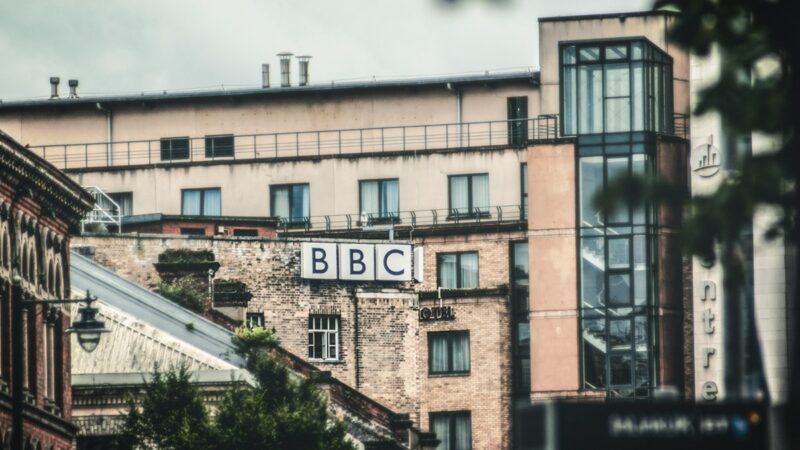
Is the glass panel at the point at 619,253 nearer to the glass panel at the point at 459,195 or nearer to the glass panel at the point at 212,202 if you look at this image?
the glass panel at the point at 459,195

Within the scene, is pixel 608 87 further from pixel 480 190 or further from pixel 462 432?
pixel 462 432

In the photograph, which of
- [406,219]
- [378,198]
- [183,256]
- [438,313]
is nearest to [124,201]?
[378,198]

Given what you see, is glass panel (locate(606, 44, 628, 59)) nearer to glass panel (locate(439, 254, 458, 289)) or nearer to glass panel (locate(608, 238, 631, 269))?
glass panel (locate(608, 238, 631, 269))

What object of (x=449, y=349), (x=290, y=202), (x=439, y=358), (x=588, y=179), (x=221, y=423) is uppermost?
(x=588, y=179)

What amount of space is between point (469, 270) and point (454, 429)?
6016 millimetres

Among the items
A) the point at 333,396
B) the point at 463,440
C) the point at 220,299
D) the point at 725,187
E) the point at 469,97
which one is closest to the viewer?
the point at 725,187

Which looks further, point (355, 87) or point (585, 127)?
point (355, 87)

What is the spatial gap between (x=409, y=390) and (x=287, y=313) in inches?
196

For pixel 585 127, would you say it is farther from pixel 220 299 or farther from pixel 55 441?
pixel 55 441

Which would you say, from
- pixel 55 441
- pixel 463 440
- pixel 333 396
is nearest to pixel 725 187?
pixel 55 441

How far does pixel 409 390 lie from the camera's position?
8581 centimetres

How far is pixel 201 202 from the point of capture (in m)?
97.3

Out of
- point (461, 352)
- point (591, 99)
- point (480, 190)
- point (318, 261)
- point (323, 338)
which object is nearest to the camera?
point (591, 99)

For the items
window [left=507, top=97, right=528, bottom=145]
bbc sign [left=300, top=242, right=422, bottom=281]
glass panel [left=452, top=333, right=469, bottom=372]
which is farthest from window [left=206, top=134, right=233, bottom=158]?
bbc sign [left=300, top=242, right=422, bottom=281]
